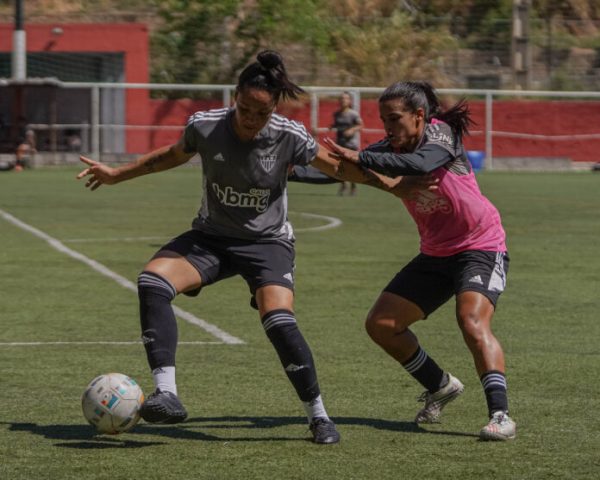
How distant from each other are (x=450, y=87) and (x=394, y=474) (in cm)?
4611

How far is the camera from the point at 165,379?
693cm

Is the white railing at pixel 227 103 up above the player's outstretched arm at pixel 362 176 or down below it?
below

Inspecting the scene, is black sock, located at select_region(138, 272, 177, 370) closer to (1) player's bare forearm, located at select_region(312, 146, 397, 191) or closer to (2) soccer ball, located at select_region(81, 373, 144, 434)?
(2) soccer ball, located at select_region(81, 373, 144, 434)

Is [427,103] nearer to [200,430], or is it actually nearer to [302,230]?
[200,430]

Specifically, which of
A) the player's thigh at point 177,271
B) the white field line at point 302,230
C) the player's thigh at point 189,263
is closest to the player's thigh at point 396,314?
the player's thigh at point 189,263

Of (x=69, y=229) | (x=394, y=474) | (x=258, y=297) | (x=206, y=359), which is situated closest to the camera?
(x=394, y=474)

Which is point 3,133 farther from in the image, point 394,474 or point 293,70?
point 394,474

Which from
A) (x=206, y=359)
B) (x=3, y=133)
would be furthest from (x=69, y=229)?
(x=3, y=133)

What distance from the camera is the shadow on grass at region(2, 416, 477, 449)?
22.9 feet

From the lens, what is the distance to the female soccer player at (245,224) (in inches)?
272

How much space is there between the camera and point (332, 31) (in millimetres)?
52438

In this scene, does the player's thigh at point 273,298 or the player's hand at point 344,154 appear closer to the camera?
the player's thigh at point 273,298

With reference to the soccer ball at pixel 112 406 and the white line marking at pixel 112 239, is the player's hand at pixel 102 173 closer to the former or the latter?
the soccer ball at pixel 112 406

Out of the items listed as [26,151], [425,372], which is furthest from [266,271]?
[26,151]
